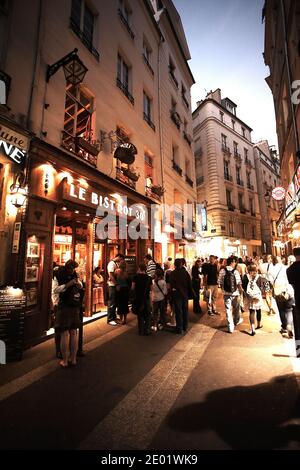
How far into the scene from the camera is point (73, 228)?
7797 mm

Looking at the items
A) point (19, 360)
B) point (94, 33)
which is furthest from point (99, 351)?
point (94, 33)

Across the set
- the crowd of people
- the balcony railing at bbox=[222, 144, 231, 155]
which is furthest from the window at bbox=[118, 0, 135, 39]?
the balcony railing at bbox=[222, 144, 231, 155]

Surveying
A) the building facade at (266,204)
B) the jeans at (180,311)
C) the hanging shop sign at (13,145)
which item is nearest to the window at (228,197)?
the building facade at (266,204)

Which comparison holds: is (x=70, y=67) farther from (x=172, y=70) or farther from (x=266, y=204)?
(x=266, y=204)

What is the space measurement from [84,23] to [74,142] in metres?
5.40

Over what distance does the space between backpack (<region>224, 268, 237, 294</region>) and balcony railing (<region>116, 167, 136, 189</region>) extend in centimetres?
607

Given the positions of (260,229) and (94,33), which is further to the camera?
(260,229)

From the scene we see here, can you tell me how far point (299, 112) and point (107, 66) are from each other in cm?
875

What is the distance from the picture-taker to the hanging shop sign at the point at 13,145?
5074mm

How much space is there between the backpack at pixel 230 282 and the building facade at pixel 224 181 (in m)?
16.9

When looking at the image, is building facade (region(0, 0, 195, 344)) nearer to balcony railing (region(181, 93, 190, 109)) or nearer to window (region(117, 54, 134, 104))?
window (region(117, 54, 134, 104))

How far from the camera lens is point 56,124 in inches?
271

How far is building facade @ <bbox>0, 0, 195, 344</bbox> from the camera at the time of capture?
558 centimetres
